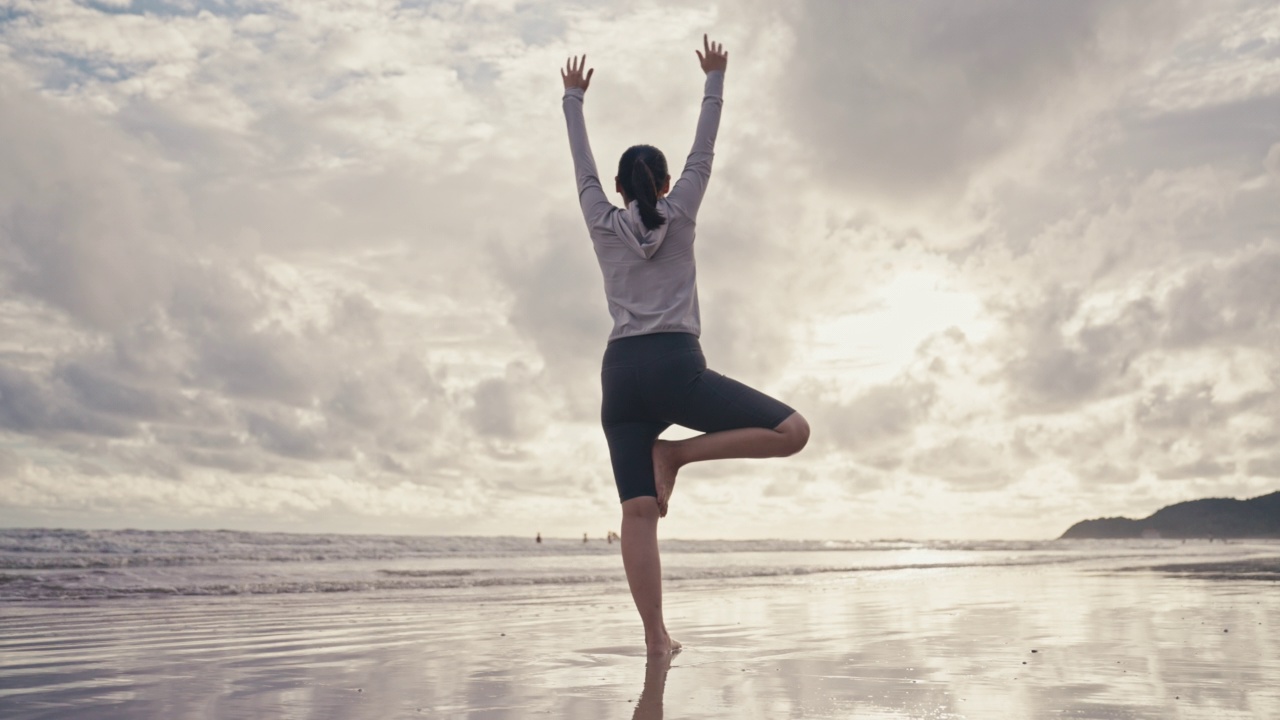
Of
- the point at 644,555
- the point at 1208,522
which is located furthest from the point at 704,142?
the point at 1208,522

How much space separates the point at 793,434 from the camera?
3.69 meters

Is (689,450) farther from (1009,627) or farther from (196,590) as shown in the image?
(196,590)

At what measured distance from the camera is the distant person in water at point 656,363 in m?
3.63

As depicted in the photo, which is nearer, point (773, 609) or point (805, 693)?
point (805, 693)

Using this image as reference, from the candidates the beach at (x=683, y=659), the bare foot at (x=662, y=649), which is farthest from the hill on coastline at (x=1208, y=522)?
the bare foot at (x=662, y=649)

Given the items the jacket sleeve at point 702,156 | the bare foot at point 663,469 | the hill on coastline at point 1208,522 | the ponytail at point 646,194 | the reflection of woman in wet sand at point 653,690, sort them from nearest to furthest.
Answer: the reflection of woman in wet sand at point 653,690 → the ponytail at point 646,194 → the jacket sleeve at point 702,156 → the bare foot at point 663,469 → the hill on coastline at point 1208,522

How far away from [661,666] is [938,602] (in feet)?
13.5

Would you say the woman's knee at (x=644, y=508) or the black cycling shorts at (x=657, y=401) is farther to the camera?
the woman's knee at (x=644, y=508)

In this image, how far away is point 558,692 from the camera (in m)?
3.05

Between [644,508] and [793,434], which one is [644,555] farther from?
[793,434]

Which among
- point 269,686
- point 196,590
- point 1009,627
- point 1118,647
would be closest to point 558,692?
point 269,686

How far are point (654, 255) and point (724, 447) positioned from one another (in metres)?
0.77

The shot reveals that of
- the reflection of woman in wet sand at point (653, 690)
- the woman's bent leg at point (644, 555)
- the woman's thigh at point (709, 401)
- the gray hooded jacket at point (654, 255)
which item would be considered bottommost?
the reflection of woman in wet sand at point (653, 690)

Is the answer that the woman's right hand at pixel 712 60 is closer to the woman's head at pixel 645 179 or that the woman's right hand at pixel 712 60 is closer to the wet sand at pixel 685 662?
the woman's head at pixel 645 179
